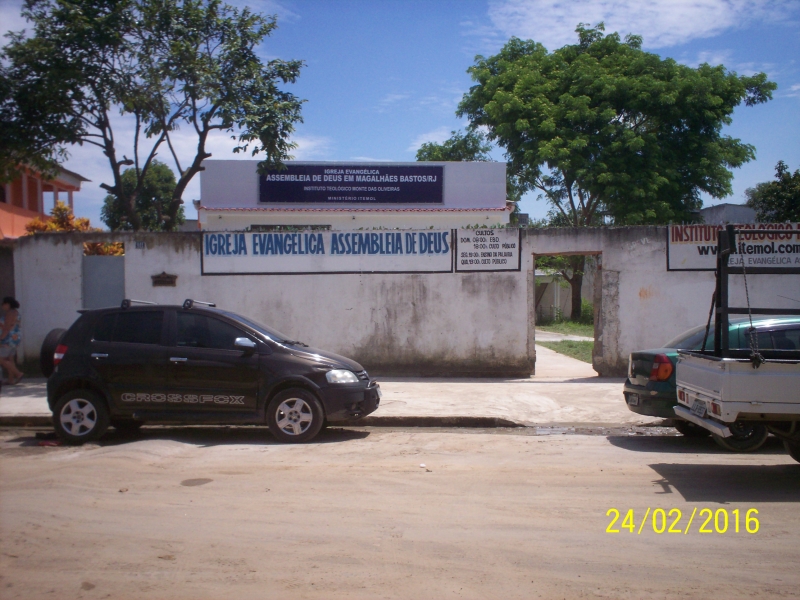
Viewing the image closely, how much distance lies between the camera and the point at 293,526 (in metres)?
5.24

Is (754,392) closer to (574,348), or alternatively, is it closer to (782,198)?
(574,348)

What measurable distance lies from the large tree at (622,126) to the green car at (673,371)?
1826 centimetres

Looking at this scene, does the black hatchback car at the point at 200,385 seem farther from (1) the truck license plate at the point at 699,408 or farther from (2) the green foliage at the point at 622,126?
A: (2) the green foliage at the point at 622,126

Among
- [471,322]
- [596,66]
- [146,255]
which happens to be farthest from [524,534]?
[596,66]

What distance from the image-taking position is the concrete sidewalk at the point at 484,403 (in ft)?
31.9

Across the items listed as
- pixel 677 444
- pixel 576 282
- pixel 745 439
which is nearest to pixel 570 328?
pixel 576 282

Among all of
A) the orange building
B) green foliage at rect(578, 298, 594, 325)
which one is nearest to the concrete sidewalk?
the orange building

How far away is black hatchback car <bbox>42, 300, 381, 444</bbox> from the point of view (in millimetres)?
8227

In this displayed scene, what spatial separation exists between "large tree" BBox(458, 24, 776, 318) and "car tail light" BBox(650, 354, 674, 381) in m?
18.6

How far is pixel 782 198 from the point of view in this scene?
21109mm

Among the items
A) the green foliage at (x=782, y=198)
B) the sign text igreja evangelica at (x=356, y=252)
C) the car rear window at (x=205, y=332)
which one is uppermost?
the green foliage at (x=782, y=198)

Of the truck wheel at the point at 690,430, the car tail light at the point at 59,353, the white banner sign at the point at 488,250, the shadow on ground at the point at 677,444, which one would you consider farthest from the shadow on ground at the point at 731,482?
the car tail light at the point at 59,353

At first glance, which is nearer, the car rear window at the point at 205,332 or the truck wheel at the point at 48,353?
the car rear window at the point at 205,332
